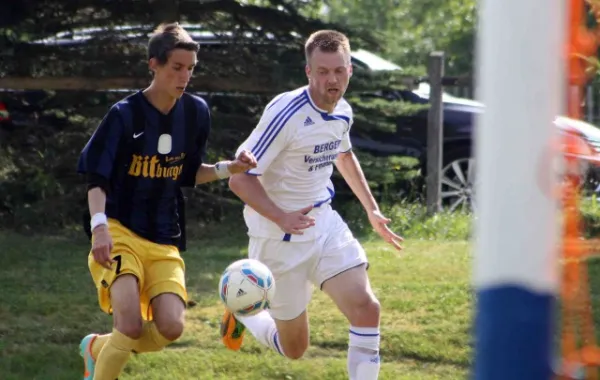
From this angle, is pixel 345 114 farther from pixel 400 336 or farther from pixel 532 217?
pixel 532 217

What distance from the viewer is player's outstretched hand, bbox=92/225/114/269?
5668 mm

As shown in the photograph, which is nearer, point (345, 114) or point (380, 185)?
point (345, 114)

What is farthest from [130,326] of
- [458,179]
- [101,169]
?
[458,179]

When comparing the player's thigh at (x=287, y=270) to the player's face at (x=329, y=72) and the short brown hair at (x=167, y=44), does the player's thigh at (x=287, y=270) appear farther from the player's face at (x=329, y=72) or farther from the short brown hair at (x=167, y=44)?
the short brown hair at (x=167, y=44)

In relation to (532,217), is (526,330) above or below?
below

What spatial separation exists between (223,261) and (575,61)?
6.57 metres

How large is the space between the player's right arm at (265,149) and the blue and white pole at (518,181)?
11.1 ft

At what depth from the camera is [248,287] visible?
6.14 metres

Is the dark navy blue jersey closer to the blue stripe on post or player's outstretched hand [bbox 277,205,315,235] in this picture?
player's outstretched hand [bbox 277,205,315,235]

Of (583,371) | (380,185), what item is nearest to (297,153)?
(583,371)

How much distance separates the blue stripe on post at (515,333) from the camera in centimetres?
278

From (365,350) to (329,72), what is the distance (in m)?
1.49

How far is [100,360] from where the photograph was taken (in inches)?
241

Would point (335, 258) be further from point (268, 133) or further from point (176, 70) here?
point (176, 70)
